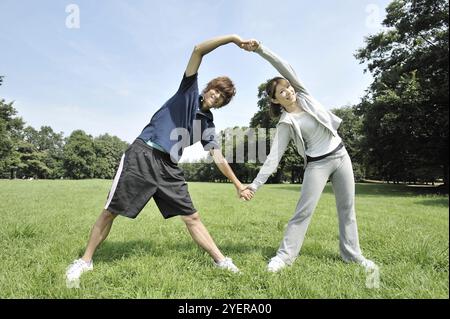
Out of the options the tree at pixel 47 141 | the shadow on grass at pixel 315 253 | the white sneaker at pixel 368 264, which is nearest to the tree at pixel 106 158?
the tree at pixel 47 141

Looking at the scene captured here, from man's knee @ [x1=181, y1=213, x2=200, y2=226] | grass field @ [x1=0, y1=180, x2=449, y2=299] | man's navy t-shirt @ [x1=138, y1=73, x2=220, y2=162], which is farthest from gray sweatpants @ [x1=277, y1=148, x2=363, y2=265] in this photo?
man's navy t-shirt @ [x1=138, y1=73, x2=220, y2=162]

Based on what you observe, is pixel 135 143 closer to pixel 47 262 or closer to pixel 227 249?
pixel 47 262

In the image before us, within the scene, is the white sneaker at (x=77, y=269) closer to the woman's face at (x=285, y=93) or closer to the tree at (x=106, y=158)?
the woman's face at (x=285, y=93)

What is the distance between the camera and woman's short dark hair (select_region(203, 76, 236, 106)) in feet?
13.0

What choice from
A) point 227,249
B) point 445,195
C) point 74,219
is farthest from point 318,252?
point 74,219

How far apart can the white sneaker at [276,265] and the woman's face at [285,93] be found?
1.88m

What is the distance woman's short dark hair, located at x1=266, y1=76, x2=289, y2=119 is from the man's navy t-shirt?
896mm

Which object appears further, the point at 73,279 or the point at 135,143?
the point at 135,143

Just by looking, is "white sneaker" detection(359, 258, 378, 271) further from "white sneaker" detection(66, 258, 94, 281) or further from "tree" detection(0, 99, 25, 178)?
"tree" detection(0, 99, 25, 178)

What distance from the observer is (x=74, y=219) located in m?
7.97

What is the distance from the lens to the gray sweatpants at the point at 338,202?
4043 millimetres

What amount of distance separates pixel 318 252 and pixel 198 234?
177 centimetres
